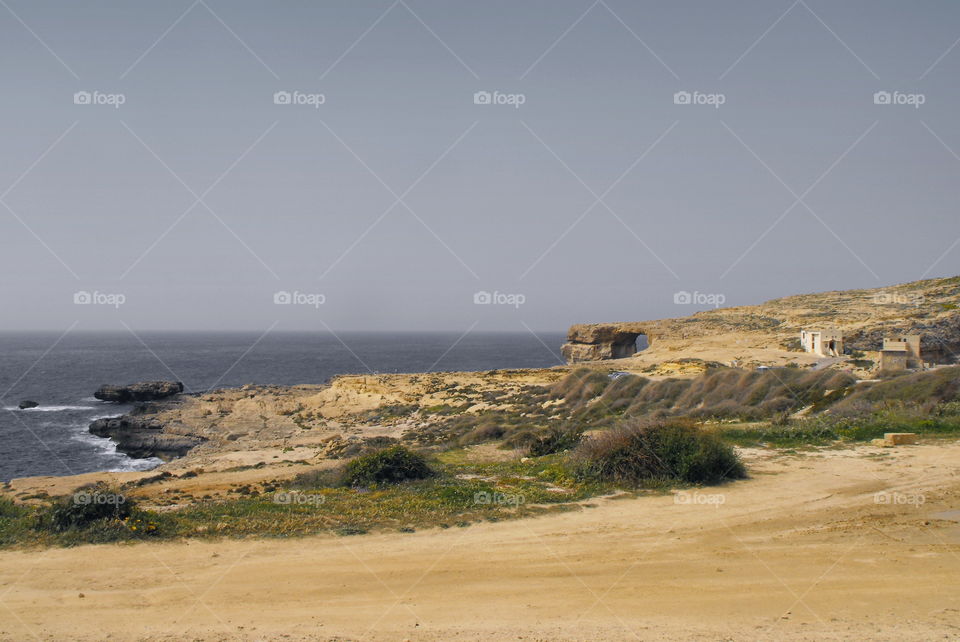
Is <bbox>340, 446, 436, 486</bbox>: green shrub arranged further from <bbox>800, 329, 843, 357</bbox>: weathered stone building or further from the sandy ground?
<bbox>800, 329, 843, 357</bbox>: weathered stone building

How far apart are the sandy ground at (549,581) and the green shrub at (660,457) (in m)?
1.59

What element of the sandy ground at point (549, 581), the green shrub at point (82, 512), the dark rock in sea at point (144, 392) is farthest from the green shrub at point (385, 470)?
the dark rock in sea at point (144, 392)

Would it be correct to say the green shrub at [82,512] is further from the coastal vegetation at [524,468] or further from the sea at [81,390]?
the sea at [81,390]

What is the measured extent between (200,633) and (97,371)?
87154 millimetres

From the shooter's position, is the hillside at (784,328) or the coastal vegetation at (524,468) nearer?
the coastal vegetation at (524,468)

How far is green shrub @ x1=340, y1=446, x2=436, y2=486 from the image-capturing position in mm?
13203

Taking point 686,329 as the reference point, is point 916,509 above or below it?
below

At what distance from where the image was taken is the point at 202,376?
243 feet

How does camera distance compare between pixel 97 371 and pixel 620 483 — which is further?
pixel 97 371

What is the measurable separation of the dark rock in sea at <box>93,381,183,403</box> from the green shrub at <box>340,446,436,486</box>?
42308mm

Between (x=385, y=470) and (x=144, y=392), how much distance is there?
148ft

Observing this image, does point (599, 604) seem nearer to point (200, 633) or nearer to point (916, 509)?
point (200, 633)

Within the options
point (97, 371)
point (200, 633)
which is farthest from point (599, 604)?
point (97, 371)

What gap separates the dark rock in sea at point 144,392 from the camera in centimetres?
5038
